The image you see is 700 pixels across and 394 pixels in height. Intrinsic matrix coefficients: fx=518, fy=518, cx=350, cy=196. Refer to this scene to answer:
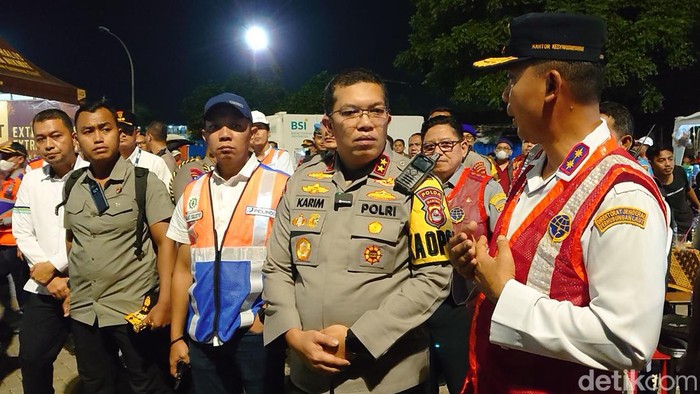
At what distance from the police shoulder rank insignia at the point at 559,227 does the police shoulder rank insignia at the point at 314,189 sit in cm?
107

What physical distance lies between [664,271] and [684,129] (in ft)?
44.9

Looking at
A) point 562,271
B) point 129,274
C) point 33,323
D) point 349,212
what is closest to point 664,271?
point 562,271

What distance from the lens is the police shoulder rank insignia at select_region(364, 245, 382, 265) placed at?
209 centimetres

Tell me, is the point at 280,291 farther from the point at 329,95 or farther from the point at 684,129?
the point at 684,129

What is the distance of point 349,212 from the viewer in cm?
217

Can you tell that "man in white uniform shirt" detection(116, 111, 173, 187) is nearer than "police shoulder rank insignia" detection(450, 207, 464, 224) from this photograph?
No

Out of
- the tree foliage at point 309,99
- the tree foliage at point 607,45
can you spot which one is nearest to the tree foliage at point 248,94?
the tree foliage at point 309,99

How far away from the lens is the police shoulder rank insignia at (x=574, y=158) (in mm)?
1487

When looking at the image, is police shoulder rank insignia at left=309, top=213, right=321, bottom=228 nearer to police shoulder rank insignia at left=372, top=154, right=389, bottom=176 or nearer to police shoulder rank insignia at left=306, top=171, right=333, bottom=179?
police shoulder rank insignia at left=306, top=171, right=333, bottom=179

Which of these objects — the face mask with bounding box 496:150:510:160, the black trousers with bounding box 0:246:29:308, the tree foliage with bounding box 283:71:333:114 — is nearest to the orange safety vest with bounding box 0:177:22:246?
the black trousers with bounding box 0:246:29:308

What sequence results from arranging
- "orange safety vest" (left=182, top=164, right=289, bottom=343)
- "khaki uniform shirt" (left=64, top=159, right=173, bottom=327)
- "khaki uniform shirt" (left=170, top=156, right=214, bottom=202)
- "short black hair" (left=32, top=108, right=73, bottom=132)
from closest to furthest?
"orange safety vest" (left=182, top=164, right=289, bottom=343) < "khaki uniform shirt" (left=64, top=159, right=173, bottom=327) < "short black hair" (left=32, top=108, right=73, bottom=132) < "khaki uniform shirt" (left=170, top=156, right=214, bottom=202)

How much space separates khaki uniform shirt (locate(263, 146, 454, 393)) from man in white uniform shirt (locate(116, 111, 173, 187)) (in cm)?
316

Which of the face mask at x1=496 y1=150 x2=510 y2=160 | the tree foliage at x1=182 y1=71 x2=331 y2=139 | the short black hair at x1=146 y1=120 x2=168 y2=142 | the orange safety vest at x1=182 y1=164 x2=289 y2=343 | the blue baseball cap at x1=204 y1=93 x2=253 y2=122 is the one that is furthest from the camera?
the tree foliage at x1=182 y1=71 x2=331 y2=139

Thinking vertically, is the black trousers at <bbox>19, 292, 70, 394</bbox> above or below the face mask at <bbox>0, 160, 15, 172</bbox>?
below
